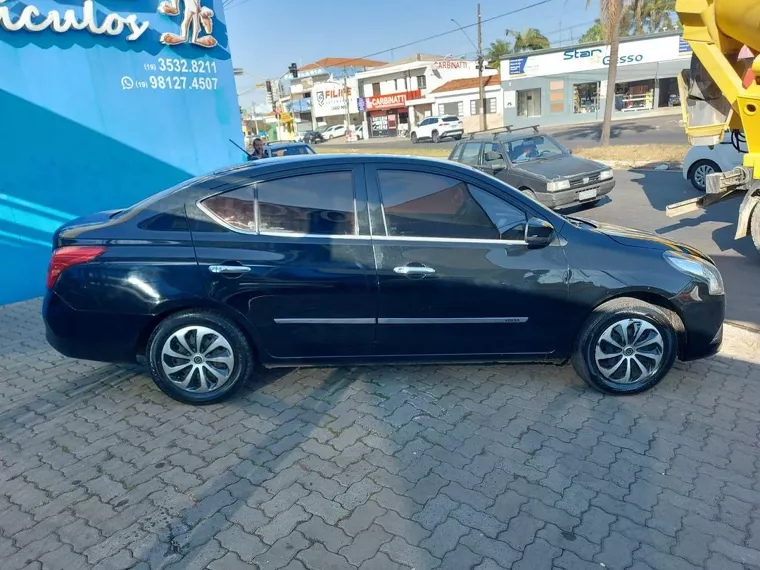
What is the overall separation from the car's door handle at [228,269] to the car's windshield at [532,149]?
798 centimetres

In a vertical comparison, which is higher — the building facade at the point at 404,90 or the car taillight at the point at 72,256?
the building facade at the point at 404,90

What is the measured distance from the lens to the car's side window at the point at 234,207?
3.41 meters

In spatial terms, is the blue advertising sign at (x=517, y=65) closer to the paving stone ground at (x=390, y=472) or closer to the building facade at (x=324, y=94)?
the building facade at (x=324, y=94)

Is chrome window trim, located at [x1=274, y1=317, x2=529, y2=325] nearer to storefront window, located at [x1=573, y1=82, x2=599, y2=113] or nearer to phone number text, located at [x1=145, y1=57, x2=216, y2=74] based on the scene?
phone number text, located at [x1=145, y1=57, x2=216, y2=74]

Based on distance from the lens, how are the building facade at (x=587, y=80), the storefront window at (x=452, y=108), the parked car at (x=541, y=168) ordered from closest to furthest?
the parked car at (x=541, y=168) < the building facade at (x=587, y=80) < the storefront window at (x=452, y=108)

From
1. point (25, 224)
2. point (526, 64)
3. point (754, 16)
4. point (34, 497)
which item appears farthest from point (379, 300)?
point (526, 64)

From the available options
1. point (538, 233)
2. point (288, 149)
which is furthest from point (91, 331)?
point (288, 149)

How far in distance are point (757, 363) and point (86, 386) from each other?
528cm

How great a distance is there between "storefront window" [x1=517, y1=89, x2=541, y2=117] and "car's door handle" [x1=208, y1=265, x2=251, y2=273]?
133 ft

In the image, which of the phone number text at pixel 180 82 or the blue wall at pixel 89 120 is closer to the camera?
the blue wall at pixel 89 120

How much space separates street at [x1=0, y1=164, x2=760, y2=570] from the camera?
2.38 m

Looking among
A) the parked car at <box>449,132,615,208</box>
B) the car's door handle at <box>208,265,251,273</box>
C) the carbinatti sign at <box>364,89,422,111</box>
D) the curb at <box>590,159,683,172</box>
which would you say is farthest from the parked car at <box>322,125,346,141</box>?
the car's door handle at <box>208,265,251,273</box>

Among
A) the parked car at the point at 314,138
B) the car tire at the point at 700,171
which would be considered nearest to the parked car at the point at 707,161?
the car tire at the point at 700,171

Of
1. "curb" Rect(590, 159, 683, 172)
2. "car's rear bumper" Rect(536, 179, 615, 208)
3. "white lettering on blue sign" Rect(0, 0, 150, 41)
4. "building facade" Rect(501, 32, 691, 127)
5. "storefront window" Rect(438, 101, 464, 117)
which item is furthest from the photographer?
"storefront window" Rect(438, 101, 464, 117)
